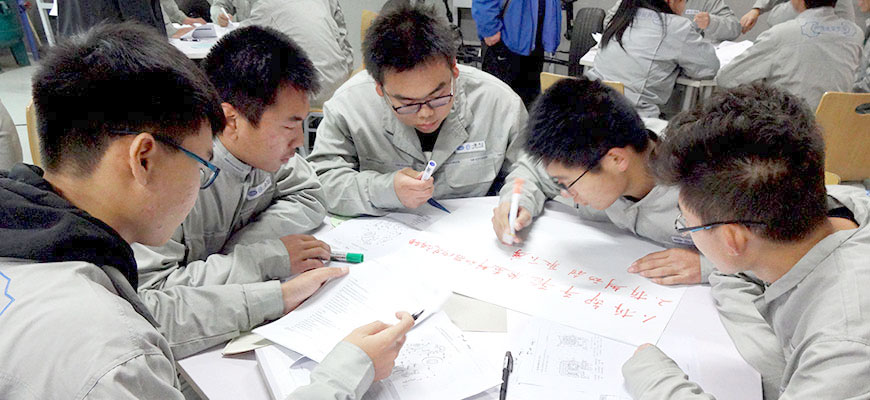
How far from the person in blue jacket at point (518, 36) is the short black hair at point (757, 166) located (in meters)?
2.74

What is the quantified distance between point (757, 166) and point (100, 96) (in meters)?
0.94

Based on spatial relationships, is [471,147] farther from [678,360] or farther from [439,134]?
[678,360]

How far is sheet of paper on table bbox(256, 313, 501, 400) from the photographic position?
841mm

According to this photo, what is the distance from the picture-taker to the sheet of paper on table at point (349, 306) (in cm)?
94

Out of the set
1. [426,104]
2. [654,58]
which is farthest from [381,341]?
[654,58]

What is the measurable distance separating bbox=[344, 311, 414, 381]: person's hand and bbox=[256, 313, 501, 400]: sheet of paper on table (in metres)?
0.03

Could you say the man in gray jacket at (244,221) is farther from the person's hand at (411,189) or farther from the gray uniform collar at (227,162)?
the person's hand at (411,189)

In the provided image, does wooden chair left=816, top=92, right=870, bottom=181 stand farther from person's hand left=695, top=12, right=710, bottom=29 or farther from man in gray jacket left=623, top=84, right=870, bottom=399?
man in gray jacket left=623, top=84, right=870, bottom=399

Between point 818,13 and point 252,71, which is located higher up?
point 252,71

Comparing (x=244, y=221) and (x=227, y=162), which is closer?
(x=227, y=162)

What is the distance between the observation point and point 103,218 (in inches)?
28.1

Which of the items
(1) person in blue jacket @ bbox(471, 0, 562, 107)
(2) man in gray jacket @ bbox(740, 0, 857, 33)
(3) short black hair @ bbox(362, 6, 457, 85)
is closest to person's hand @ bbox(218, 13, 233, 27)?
(1) person in blue jacket @ bbox(471, 0, 562, 107)

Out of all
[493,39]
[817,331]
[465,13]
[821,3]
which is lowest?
[465,13]

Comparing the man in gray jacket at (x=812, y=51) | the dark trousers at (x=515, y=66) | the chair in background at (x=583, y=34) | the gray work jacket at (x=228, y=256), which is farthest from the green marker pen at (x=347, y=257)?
the chair in background at (x=583, y=34)
